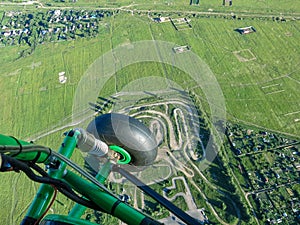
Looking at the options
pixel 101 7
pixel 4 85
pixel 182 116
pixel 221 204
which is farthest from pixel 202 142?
pixel 101 7

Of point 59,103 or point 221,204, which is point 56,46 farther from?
point 221,204

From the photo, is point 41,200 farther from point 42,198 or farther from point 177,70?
point 177,70

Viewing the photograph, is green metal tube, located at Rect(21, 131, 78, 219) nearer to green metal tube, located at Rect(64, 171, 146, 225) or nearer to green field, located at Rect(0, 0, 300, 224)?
green metal tube, located at Rect(64, 171, 146, 225)

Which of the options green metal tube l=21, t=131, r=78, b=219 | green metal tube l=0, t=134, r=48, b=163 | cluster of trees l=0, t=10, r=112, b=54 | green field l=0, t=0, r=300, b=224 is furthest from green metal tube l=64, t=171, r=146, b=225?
cluster of trees l=0, t=10, r=112, b=54

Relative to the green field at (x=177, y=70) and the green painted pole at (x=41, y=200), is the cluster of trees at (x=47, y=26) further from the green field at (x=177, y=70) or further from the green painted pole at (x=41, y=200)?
the green painted pole at (x=41, y=200)

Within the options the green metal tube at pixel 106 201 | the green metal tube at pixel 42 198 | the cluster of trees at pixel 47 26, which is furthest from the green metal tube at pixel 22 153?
the cluster of trees at pixel 47 26

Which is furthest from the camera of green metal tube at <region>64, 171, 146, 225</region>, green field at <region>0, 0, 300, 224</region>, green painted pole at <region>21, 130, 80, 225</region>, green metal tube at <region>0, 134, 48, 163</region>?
green field at <region>0, 0, 300, 224</region>

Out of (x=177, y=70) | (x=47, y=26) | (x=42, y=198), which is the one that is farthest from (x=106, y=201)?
(x=47, y=26)
